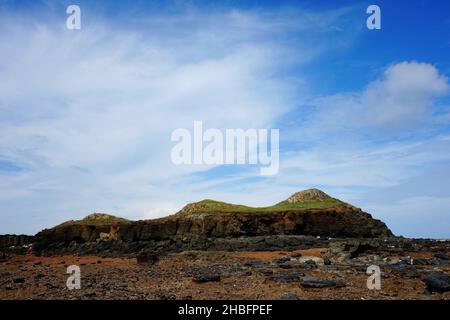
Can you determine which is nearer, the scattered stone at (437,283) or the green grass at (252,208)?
the scattered stone at (437,283)

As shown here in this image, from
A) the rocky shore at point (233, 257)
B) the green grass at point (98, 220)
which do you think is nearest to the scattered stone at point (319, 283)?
the rocky shore at point (233, 257)

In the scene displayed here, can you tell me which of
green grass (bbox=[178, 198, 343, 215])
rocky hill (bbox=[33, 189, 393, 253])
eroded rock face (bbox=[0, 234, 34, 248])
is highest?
green grass (bbox=[178, 198, 343, 215])

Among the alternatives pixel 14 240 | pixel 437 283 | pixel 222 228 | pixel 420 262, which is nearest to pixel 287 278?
pixel 437 283

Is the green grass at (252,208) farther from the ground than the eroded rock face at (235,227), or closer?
farther from the ground

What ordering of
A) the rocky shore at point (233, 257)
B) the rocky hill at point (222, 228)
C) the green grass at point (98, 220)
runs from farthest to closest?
the green grass at point (98, 220) < the rocky hill at point (222, 228) < the rocky shore at point (233, 257)

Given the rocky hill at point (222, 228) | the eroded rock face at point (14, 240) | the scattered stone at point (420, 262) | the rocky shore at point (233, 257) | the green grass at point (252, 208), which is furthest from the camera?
the eroded rock face at point (14, 240)

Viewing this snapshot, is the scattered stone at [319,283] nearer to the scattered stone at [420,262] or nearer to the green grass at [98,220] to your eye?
the scattered stone at [420,262]

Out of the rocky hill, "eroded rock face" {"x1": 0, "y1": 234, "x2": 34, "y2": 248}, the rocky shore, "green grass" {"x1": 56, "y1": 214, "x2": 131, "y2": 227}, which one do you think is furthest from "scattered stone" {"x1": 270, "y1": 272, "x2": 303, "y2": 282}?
"eroded rock face" {"x1": 0, "y1": 234, "x2": 34, "y2": 248}

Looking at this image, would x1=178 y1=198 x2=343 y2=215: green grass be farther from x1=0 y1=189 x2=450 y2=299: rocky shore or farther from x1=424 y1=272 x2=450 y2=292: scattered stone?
x1=424 y1=272 x2=450 y2=292: scattered stone

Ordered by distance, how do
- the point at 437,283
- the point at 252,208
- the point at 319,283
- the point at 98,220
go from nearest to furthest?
the point at 437,283 → the point at 319,283 → the point at 252,208 → the point at 98,220

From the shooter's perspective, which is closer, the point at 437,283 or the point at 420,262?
the point at 437,283

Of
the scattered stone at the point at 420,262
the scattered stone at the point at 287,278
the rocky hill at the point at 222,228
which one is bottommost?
the scattered stone at the point at 420,262

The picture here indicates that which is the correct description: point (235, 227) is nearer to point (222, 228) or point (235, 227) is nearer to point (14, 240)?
point (222, 228)
